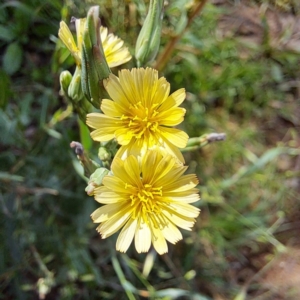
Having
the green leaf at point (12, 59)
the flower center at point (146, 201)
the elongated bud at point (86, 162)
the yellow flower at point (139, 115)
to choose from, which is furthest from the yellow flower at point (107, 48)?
the green leaf at point (12, 59)

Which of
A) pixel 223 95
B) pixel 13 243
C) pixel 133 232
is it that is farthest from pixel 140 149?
pixel 223 95

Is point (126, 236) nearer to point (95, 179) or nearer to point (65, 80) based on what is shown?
point (95, 179)

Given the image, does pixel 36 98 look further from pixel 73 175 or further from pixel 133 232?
pixel 133 232

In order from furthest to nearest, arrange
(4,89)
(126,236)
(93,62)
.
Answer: (4,89) → (126,236) → (93,62)

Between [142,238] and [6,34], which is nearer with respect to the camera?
[142,238]

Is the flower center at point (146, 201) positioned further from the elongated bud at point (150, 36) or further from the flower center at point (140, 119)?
the elongated bud at point (150, 36)

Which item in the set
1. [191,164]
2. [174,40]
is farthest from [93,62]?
[191,164]

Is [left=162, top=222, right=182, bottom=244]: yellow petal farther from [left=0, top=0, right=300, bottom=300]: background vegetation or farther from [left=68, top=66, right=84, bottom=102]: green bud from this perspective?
[left=0, top=0, right=300, bottom=300]: background vegetation
